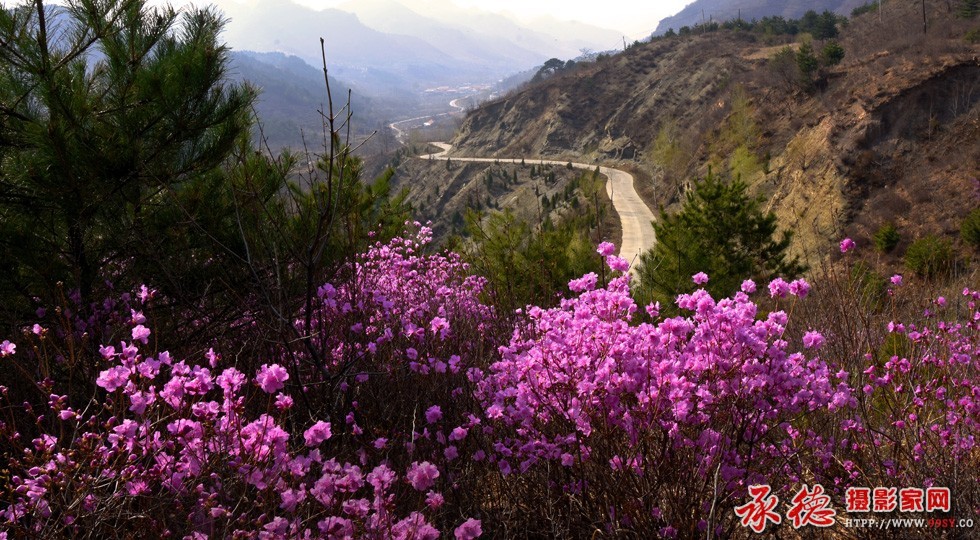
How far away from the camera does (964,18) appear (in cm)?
3625

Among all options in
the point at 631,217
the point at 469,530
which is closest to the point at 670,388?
the point at 469,530

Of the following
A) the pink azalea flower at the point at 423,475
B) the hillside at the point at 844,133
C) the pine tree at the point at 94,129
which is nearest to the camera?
the pink azalea flower at the point at 423,475

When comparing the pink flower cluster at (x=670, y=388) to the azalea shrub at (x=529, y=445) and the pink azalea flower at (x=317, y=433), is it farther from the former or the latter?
the pink azalea flower at (x=317, y=433)

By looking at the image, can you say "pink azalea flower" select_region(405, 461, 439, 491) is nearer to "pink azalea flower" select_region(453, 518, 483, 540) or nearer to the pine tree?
"pink azalea flower" select_region(453, 518, 483, 540)

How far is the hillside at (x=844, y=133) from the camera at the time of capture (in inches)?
1016

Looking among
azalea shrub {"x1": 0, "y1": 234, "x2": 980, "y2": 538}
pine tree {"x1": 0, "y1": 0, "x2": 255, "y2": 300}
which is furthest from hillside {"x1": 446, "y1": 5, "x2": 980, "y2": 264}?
pine tree {"x1": 0, "y1": 0, "x2": 255, "y2": 300}

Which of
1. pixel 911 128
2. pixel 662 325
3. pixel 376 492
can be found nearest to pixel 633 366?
pixel 662 325

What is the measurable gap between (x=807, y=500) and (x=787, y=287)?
105 cm

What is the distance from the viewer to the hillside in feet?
84.6

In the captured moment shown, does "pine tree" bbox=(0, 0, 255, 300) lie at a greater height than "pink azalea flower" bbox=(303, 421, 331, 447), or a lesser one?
greater

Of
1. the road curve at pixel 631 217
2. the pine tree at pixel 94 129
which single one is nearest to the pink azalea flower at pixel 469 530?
the pine tree at pixel 94 129

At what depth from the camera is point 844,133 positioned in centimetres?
3062

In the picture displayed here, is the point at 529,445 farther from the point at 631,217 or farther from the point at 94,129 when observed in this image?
the point at 631,217

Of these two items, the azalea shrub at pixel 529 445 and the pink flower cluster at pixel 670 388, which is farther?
the pink flower cluster at pixel 670 388
